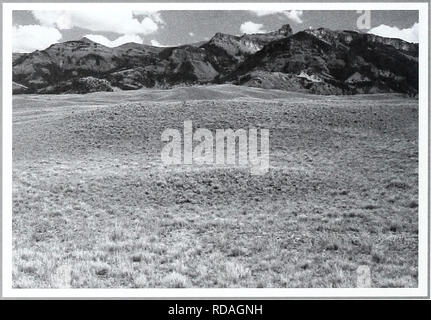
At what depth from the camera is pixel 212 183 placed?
12.9 m

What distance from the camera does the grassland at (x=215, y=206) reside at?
26.8ft

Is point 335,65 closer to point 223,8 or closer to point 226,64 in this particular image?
point 226,64

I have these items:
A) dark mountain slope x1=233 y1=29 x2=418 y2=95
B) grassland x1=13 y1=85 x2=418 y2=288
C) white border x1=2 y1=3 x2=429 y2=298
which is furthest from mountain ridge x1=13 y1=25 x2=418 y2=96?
grassland x1=13 y1=85 x2=418 y2=288

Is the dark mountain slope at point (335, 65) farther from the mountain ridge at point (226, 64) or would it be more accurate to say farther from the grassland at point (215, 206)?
the grassland at point (215, 206)

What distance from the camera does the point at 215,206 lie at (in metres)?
11.6

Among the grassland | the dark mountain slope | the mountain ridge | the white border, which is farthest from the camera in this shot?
the mountain ridge

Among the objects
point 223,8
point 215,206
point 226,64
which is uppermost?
point 226,64

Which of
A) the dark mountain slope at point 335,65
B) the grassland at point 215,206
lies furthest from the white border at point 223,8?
the dark mountain slope at point 335,65

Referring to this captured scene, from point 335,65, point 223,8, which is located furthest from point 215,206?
point 335,65

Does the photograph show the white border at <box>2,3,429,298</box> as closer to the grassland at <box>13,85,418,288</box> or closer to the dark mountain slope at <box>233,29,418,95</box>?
the grassland at <box>13,85,418,288</box>

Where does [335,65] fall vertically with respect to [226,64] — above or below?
above

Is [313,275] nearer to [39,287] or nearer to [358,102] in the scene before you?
[39,287]

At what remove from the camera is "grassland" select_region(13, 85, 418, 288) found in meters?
8.16

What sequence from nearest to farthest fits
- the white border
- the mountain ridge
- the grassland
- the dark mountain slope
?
1. the grassland
2. the white border
3. the dark mountain slope
4. the mountain ridge
